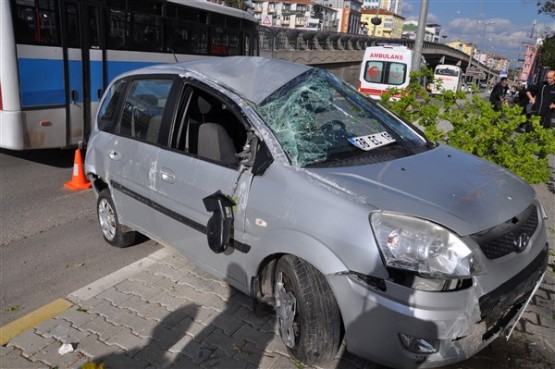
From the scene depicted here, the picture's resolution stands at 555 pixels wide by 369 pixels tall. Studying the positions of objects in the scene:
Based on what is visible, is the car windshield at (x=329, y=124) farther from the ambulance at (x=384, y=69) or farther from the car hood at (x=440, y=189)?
the ambulance at (x=384, y=69)

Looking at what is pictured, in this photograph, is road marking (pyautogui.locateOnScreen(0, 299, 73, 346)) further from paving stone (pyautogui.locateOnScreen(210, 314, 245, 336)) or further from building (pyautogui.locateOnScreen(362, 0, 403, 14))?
building (pyautogui.locateOnScreen(362, 0, 403, 14))

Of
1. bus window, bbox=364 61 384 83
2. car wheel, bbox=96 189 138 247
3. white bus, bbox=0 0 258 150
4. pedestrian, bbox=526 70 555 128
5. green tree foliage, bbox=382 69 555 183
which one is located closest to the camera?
car wheel, bbox=96 189 138 247

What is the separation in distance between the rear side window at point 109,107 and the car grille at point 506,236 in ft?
10.9

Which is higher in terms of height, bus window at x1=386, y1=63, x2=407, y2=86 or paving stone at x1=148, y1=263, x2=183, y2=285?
bus window at x1=386, y1=63, x2=407, y2=86

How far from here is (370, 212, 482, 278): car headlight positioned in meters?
2.29

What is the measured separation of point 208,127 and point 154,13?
648 cm

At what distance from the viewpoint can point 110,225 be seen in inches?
178

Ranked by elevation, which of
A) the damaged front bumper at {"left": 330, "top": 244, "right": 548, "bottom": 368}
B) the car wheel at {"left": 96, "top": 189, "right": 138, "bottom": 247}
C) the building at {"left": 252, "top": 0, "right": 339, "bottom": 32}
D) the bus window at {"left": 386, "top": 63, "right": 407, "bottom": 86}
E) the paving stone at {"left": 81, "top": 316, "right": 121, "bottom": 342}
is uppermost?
the building at {"left": 252, "top": 0, "right": 339, "bottom": 32}

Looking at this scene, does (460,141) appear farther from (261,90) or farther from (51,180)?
(51,180)

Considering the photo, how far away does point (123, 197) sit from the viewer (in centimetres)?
410

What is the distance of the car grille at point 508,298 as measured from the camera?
2363 millimetres

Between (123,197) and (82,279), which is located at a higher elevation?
(123,197)

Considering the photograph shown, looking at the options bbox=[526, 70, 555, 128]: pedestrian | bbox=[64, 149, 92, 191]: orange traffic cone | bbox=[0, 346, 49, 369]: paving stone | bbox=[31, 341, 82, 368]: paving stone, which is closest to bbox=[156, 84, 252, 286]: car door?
bbox=[31, 341, 82, 368]: paving stone

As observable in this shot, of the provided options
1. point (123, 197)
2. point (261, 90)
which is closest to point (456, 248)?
point (261, 90)
